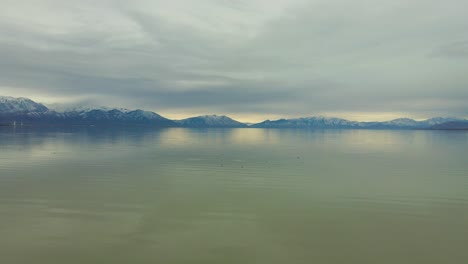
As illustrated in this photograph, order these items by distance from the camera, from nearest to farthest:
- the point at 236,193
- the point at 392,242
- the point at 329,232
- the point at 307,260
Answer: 1. the point at 307,260
2. the point at 392,242
3. the point at 329,232
4. the point at 236,193

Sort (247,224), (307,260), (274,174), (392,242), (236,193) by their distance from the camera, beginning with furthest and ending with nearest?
(274,174)
(236,193)
(247,224)
(392,242)
(307,260)

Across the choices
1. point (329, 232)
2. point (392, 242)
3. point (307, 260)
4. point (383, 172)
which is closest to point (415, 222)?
point (392, 242)

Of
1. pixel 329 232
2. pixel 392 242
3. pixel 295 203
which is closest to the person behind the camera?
pixel 392 242

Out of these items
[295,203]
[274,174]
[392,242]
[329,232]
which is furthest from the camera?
[274,174]

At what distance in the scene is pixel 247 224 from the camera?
1953cm

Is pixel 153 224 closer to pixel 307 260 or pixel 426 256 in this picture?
pixel 307 260

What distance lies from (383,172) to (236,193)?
2486cm

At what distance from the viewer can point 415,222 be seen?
2014cm

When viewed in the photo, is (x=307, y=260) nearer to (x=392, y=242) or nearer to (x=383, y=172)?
(x=392, y=242)

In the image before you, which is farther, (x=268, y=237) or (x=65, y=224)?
(x=65, y=224)

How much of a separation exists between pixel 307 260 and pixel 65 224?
48.6ft

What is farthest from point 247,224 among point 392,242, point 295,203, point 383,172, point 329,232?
point 383,172

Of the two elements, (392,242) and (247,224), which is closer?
(392,242)

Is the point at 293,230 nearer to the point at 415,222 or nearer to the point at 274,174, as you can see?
the point at 415,222
